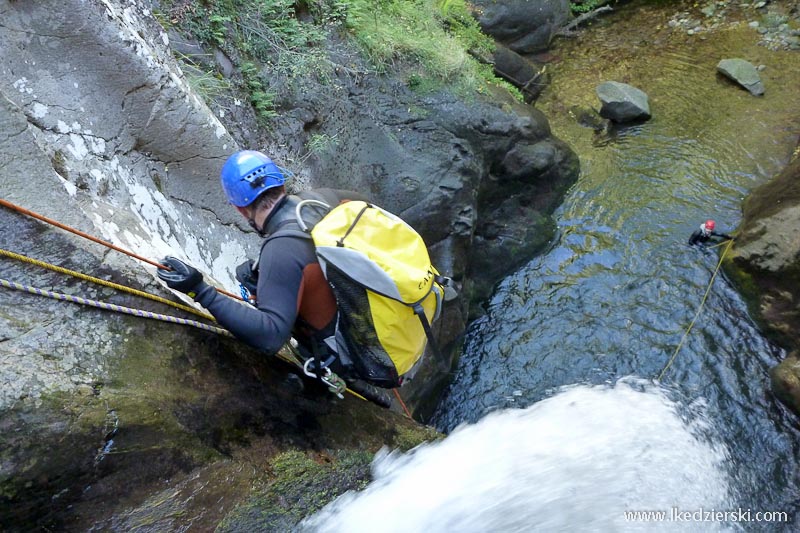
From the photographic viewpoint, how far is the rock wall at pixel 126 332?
→ 87.3 inches

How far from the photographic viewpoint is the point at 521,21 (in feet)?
34.6

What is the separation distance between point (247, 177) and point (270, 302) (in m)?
0.66

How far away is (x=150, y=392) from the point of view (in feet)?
8.12

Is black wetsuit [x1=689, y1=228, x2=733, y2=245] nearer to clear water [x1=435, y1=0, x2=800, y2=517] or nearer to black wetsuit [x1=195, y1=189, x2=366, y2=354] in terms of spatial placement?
clear water [x1=435, y1=0, x2=800, y2=517]

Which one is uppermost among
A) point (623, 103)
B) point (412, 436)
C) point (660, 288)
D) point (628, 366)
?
point (623, 103)

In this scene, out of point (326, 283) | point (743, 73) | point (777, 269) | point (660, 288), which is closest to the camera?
point (326, 283)

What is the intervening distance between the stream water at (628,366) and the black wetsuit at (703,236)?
15cm

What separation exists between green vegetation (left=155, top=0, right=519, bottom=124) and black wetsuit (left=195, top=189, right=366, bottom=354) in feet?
7.94

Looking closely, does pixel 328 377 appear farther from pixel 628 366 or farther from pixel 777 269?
pixel 777 269

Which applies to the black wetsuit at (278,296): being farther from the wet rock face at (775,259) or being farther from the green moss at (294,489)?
the wet rock face at (775,259)

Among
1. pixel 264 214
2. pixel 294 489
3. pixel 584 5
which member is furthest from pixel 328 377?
pixel 584 5

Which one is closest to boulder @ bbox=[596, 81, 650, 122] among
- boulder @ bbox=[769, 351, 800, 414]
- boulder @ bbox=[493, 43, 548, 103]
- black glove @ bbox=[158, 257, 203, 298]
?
boulder @ bbox=[493, 43, 548, 103]

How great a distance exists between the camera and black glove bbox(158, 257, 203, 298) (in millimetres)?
2412

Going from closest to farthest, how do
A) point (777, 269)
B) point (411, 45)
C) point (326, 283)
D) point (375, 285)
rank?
point (375, 285)
point (326, 283)
point (777, 269)
point (411, 45)
